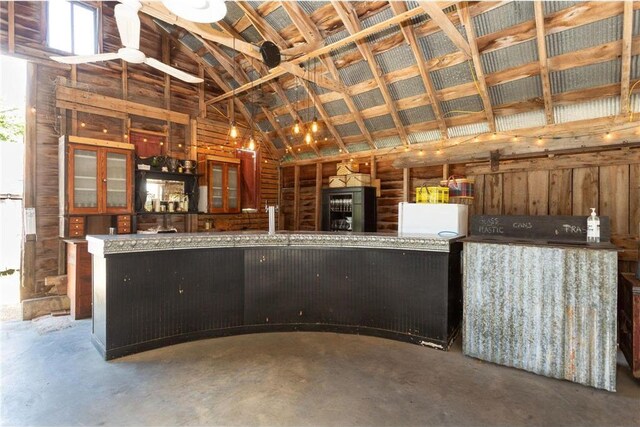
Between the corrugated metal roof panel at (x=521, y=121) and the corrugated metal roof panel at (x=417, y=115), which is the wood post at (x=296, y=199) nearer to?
the corrugated metal roof panel at (x=417, y=115)

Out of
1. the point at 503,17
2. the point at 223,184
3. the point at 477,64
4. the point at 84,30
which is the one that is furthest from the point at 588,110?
the point at 84,30

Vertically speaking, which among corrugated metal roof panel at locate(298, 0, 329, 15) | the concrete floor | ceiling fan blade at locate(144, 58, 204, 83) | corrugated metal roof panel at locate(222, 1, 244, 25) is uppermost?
corrugated metal roof panel at locate(222, 1, 244, 25)

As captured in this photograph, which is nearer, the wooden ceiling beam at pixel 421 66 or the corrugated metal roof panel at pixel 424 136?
the wooden ceiling beam at pixel 421 66

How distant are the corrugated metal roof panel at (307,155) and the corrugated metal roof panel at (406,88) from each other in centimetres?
252

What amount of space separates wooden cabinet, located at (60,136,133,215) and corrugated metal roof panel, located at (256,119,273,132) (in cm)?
309

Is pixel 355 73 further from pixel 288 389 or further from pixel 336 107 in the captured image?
pixel 288 389

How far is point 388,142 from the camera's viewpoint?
6.46 metres

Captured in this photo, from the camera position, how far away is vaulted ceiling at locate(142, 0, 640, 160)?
3.90 meters

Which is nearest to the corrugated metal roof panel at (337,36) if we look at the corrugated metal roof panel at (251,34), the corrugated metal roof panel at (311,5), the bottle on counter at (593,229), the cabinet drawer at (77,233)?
the corrugated metal roof panel at (311,5)

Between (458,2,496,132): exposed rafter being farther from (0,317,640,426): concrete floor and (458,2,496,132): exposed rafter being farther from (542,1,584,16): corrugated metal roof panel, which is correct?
(0,317,640,426): concrete floor

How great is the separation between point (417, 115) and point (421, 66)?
103 cm

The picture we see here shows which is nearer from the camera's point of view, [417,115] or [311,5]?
[311,5]

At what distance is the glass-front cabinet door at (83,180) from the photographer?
4875 millimetres

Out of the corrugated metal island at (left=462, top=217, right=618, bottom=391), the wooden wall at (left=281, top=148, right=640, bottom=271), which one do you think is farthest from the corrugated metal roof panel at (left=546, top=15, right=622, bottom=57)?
the corrugated metal island at (left=462, top=217, right=618, bottom=391)
